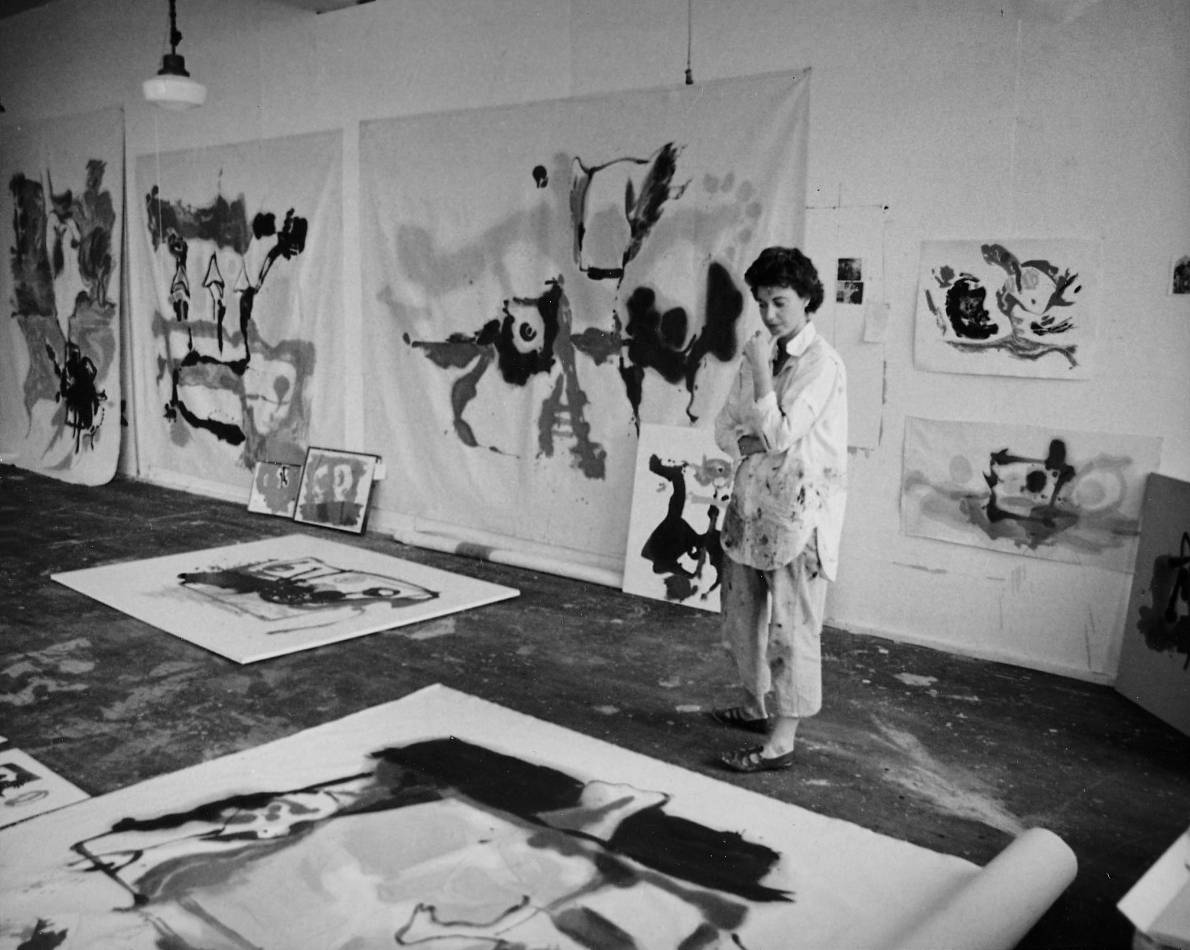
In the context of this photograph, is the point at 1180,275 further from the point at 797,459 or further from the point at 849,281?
the point at 797,459

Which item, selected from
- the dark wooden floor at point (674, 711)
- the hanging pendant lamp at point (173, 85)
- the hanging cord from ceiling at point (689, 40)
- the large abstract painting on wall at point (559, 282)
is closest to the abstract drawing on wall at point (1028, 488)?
the dark wooden floor at point (674, 711)

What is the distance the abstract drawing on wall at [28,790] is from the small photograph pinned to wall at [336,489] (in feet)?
9.81

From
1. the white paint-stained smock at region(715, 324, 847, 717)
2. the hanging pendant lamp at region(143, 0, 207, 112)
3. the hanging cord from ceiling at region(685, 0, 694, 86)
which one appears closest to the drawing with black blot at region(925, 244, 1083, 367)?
the white paint-stained smock at region(715, 324, 847, 717)

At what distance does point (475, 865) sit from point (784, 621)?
1.02m

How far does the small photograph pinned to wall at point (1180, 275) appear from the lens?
3393 millimetres

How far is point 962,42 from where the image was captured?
3.76 m

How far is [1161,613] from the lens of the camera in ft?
11.1

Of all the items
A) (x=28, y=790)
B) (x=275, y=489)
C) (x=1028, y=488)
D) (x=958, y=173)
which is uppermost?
(x=958, y=173)

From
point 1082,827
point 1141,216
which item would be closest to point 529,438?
point 1141,216

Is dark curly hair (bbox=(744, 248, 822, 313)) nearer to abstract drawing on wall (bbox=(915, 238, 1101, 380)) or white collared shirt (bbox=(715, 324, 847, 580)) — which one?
Result: white collared shirt (bbox=(715, 324, 847, 580))

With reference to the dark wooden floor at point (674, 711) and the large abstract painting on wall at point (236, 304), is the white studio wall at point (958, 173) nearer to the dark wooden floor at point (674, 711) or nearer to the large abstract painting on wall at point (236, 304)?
the dark wooden floor at point (674, 711)

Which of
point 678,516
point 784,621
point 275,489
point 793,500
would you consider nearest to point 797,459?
point 793,500

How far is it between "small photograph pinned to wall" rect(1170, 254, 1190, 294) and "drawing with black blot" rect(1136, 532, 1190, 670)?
80 cm

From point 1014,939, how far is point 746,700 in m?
1.29
